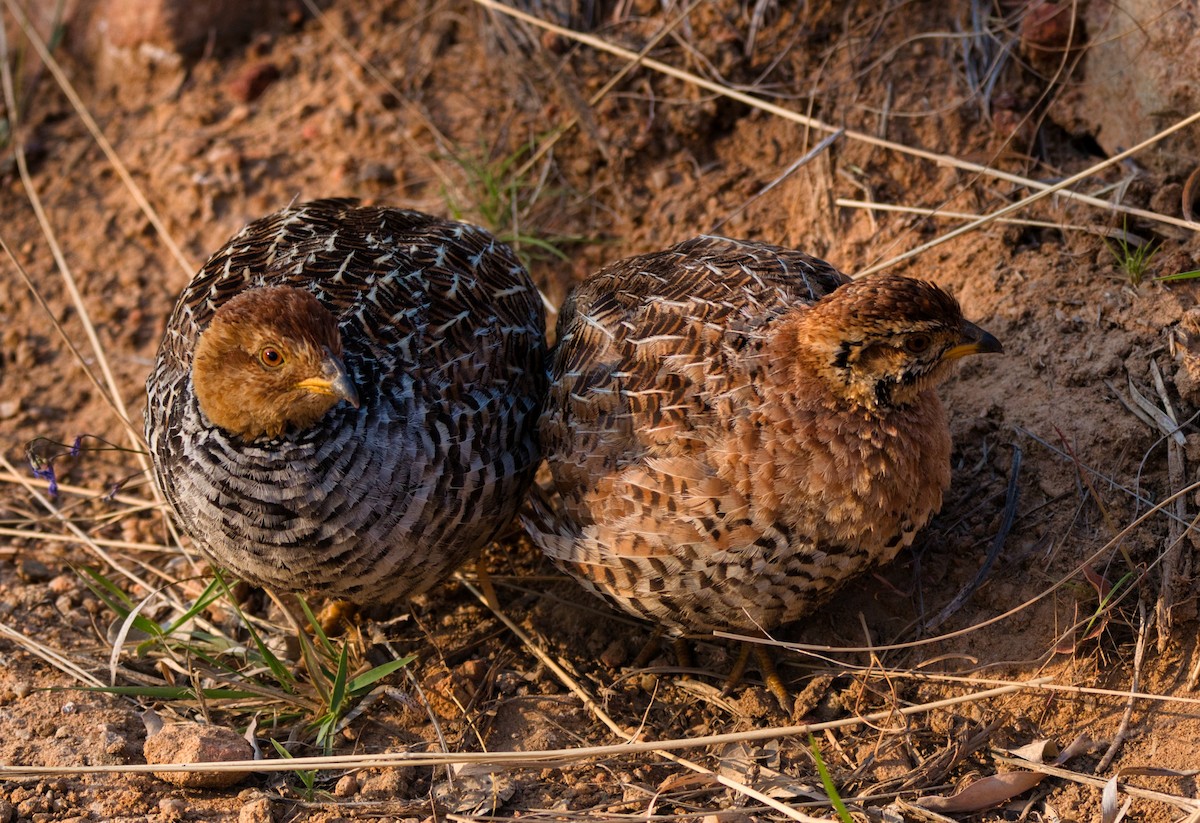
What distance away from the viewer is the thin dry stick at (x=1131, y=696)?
153 inches

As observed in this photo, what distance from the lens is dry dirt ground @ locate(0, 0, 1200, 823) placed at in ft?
13.4

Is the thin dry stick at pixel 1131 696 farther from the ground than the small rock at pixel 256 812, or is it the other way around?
the thin dry stick at pixel 1131 696

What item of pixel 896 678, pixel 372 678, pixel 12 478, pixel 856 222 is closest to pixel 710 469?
pixel 896 678

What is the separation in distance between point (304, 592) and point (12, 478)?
7.06 ft

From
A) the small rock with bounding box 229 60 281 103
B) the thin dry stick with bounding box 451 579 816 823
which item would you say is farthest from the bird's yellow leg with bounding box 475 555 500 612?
the small rock with bounding box 229 60 281 103

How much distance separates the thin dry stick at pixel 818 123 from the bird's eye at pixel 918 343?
1170 millimetres

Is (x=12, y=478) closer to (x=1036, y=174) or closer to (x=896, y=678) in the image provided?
(x=896, y=678)

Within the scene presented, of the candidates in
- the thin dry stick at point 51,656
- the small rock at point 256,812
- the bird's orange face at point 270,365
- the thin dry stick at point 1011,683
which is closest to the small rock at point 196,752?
the small rock at point 256,812

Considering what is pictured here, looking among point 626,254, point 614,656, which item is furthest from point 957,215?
point 614,656

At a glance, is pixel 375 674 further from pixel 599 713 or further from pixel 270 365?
pixel 270 365

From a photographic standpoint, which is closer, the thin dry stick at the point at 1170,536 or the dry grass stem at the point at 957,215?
the thin dry stick at the point at 1170,536

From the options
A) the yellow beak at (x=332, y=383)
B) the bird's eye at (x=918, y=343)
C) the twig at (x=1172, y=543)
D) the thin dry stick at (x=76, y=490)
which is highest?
the bird's eye at (x=918, y=343)

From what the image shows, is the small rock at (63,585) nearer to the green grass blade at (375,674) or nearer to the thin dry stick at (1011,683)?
the green grass blade at (375,674)

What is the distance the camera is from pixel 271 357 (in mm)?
3893
